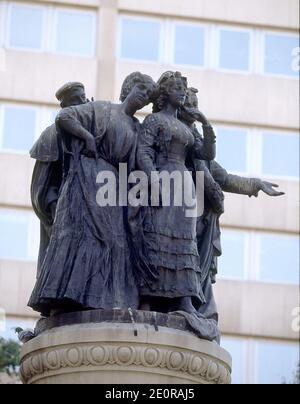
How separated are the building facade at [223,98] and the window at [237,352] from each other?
0.03 m

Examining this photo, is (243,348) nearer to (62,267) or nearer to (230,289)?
(230,289)

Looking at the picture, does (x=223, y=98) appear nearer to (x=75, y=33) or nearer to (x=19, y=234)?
A: (x=75, y=33)

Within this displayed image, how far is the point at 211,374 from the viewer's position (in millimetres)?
12477

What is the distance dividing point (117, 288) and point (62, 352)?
0.90 meters

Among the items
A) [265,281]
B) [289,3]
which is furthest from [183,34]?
[265,281]

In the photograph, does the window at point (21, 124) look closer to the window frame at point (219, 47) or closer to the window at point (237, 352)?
the window frame at point (219, 47)

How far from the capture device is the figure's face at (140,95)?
13.5 meters

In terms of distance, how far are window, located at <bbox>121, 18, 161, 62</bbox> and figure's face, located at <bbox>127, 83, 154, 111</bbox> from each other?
71.5 ft

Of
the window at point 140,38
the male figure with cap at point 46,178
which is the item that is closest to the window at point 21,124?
the window at point 140,38

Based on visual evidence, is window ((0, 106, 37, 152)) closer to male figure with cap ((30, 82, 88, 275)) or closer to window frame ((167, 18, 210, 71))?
window frame ((167, 18, 210, 71))

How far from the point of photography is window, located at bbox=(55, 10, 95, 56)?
3509cm

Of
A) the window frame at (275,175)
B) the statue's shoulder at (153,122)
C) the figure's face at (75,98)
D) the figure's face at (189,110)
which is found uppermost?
the window frame at (275,175)

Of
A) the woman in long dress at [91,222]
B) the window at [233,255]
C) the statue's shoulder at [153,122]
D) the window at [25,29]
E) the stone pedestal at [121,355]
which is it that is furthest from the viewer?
the window at [25,29]

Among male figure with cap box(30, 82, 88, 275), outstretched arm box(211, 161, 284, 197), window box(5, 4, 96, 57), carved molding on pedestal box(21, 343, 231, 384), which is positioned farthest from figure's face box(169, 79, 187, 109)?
window box(5, 4, 96, 57)
